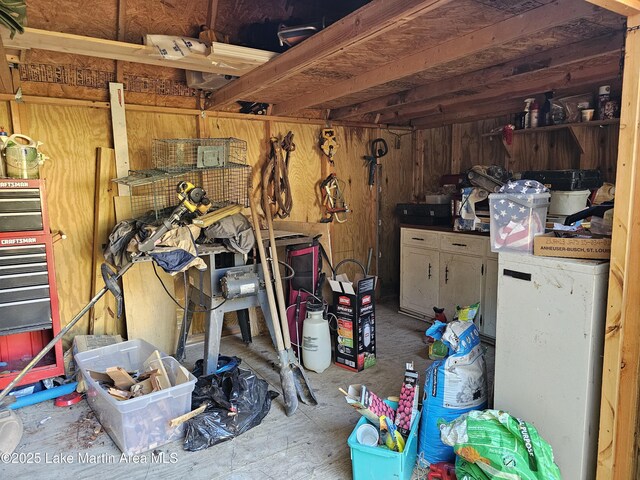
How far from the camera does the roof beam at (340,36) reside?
1.62 metres

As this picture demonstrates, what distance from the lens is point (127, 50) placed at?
2451 millimetres

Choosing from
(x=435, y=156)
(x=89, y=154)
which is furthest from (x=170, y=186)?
(x=435, y=156)

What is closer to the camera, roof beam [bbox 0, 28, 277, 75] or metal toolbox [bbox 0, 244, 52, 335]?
roof beam [bbox 0, 28, 277, 75]

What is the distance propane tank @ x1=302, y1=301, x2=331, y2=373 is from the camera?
292 cm

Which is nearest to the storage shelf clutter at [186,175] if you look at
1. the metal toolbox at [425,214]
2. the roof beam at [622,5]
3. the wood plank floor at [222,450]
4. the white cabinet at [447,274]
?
the wood plank floor at [222,450]

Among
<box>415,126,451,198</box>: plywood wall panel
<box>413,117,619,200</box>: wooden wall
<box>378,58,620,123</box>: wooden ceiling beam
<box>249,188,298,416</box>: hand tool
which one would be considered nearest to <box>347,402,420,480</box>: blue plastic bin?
<box>249,188,298,416</box>: hand tool

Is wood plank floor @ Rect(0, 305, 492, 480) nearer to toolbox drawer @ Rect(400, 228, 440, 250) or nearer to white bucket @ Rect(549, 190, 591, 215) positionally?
toolbox drawer @ Rect(400, 228, 440, 250)

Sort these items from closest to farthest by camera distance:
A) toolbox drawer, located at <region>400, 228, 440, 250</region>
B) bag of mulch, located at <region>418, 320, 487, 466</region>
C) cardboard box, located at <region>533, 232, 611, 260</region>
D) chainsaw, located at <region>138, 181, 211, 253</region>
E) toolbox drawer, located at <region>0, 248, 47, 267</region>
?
cardboard box, located at <region>533, 232, 611, 260</region>, bag of mulch, located at <region>418, 320, 487, 466</region>, chainsaw, located at <region>138, 181, 211, 253</region>, toolbox drawer, located at <region>0, 248, 47, 267</region>, toolbox drawer, located at <region>400, 228, 440, 250</region>

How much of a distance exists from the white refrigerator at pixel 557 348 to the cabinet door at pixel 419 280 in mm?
2005

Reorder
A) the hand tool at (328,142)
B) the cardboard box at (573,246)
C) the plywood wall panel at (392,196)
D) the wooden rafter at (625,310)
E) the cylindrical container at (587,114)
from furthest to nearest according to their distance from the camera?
the plywood wall panel at (392,196), the hand tool at (328,142), the cylindrical container at (587,114), the cardboard box at (573,246), the wooden rafter at (625,310)

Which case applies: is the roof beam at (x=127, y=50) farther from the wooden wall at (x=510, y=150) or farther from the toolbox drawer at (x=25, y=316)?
the wooden wall at (x=510, y=150)

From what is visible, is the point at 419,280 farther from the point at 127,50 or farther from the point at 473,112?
the point at 127,50

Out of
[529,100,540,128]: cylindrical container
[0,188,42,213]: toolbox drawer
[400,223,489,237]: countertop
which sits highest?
[529,100,540,128]: cylindrical container

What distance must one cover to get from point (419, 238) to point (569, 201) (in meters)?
1.35
